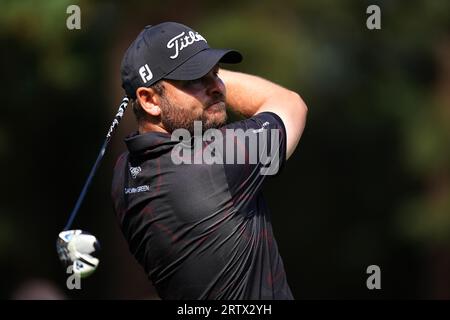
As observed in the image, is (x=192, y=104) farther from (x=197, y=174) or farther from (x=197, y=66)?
(x=197, y=174)

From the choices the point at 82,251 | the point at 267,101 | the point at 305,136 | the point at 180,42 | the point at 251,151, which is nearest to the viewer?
the point at 82,251

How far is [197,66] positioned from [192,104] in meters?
0.15

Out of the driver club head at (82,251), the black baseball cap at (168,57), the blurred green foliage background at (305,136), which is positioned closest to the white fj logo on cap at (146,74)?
the black baseball cap at (168,57)

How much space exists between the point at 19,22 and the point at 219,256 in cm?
577

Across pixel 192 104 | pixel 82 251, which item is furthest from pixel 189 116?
pixel 82 251

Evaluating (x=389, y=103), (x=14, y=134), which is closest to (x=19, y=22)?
(x=14, y=134)

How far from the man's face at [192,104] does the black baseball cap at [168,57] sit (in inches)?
1.8

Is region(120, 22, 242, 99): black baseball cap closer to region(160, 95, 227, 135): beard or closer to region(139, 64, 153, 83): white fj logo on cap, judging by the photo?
region(139, 64, 153, 83): white fj logo on cap

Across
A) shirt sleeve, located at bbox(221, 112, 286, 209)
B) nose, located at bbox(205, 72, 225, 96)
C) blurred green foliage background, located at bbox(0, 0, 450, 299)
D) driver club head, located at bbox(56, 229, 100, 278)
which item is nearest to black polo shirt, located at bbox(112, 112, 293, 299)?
shirt sleeve, located at bbox(221, 112, 286, 209)

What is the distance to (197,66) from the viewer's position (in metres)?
4.21

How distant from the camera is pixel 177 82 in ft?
13.9

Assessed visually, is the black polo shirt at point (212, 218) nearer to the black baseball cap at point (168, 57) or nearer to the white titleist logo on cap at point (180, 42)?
the black baseball cap at point (168, 57)
